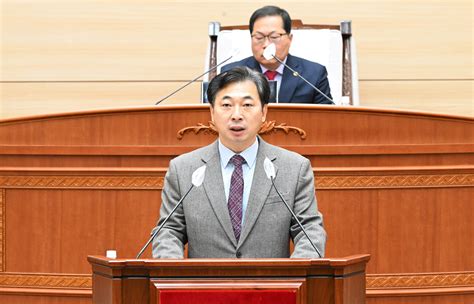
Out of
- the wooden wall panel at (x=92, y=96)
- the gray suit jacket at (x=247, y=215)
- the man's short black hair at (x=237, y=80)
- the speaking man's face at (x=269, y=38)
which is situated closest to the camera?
the gray suit jacket at (x=247, y=215)

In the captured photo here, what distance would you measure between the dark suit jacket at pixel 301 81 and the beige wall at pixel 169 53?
42.1 inches

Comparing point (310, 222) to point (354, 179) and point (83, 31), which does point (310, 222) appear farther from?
point (83, 31)

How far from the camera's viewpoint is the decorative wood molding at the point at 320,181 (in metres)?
4.64

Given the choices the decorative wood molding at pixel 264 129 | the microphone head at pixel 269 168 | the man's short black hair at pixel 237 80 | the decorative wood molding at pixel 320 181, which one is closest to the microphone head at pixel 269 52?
the decorative wood molding at pixel 264 129

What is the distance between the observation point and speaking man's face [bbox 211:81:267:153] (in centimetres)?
351

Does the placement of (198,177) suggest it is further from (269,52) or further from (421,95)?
(421,95)

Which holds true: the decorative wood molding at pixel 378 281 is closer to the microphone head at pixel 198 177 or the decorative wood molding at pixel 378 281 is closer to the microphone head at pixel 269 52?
the microphone head at pixel 269 52

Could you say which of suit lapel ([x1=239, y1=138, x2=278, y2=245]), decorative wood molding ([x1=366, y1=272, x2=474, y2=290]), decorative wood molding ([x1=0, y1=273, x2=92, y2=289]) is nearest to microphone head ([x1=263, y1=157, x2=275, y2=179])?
suit lapel ([x1=239, y1=138, x2=278, y2=245])

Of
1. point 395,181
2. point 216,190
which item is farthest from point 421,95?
point 216,190

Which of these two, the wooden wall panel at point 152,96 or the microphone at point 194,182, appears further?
the wooden wall panel at point 152,96

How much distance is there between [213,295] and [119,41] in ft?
13.7

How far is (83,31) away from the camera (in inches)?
273

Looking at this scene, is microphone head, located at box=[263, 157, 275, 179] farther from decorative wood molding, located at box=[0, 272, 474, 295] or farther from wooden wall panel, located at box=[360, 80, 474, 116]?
wooden wall panel, located at box=[360, 80, 474, 116]

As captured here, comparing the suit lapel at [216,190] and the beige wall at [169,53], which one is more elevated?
the beige wall at [169,53]
